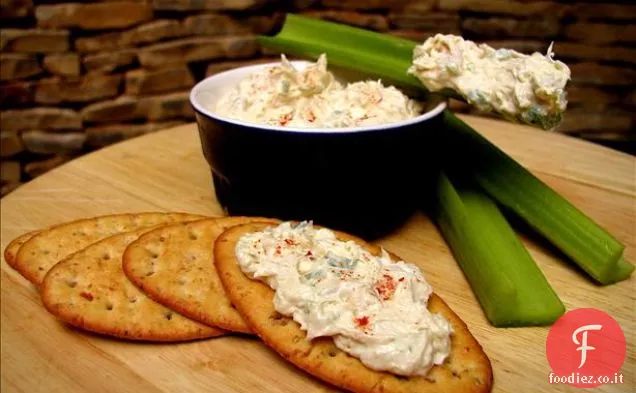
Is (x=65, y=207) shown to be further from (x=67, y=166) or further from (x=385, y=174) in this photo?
(x=385, y=174)

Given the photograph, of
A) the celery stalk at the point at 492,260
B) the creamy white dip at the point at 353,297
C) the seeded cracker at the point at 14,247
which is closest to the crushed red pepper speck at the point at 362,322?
the creamy white dip at the point at 353,297

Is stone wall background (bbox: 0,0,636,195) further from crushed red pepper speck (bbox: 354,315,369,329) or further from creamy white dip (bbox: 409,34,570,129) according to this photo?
crushed red pepper speck (bbox: 354,315,369,329)

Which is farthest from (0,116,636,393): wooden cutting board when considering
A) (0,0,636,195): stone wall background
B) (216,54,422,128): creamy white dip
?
(0,0,636,195): stone wall background

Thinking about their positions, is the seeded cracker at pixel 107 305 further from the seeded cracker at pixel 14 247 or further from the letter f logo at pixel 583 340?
the letter f logo at pixel 583 340

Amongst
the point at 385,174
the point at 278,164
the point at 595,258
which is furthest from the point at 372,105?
the point at 595,258

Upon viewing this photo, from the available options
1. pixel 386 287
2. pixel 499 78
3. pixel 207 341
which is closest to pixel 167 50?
pixel 499 78

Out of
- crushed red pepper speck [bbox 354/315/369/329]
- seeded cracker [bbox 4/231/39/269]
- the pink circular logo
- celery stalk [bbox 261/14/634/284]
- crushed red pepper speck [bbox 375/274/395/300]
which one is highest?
celery stalk [bbox 261/14/634/284]
